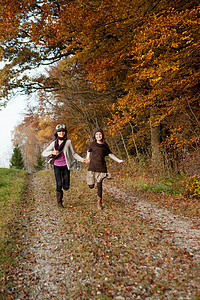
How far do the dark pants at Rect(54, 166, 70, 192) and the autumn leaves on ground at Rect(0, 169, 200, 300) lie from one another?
0.76m

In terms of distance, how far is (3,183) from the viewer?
11.5 meters

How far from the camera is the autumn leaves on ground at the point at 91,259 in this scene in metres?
3.12

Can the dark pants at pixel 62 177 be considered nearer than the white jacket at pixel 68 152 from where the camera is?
No

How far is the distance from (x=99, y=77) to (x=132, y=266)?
871 centimetres

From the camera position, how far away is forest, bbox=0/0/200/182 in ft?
25.0

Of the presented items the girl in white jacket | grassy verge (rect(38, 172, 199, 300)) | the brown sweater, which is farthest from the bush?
the girl in white jacket

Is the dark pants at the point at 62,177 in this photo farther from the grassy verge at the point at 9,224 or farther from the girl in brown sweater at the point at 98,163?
the grassy verge at the point at 9,224

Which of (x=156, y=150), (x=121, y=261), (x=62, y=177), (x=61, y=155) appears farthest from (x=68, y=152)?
(x=156, y=150)

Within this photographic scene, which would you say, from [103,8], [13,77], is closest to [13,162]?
[13,77]

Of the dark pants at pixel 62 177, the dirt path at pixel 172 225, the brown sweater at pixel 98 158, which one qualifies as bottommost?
the dirt path at pixel 172 225

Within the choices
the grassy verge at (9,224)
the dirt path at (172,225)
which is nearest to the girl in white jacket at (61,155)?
the grassy verge at (9,224)

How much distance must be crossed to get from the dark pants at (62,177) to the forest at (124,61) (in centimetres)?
417

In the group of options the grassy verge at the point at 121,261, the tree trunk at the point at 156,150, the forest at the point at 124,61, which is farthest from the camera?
the tree trunk at the point at 156,150

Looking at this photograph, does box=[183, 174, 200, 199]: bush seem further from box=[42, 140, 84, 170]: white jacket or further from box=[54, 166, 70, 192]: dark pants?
box=[54, 166, 70, 192]: dark pants
